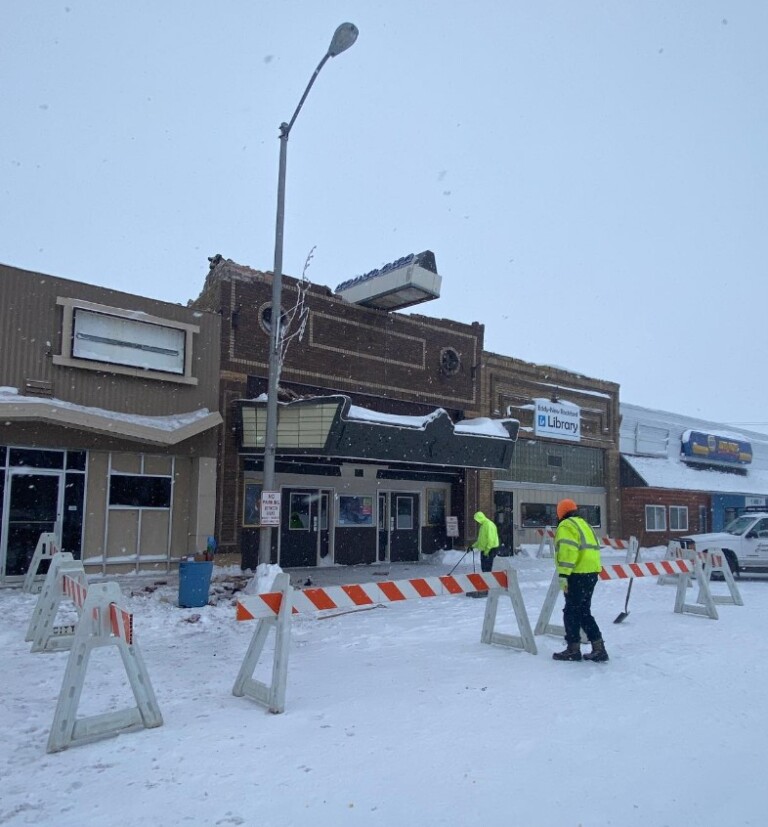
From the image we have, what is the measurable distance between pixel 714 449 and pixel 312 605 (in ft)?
99.8

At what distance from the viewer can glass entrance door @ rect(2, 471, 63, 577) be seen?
14526mm

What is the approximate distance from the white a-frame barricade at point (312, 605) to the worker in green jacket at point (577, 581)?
0.59 m

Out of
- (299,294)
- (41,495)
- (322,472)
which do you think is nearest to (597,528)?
(322,472)

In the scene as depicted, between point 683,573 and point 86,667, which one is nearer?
point 86,667

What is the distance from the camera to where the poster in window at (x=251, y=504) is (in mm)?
17938

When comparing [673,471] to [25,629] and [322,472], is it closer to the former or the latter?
[322,472]

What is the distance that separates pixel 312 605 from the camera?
23.3 ft

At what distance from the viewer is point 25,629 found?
33.6 ft

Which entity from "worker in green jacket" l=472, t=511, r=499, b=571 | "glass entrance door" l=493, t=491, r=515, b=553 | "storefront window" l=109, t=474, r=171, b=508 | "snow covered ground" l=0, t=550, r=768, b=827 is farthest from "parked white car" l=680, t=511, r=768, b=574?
"storefront window" l=109, t=474, r=171, b=508

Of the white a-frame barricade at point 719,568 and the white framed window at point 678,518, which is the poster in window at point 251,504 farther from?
the white framed window at point 678,518

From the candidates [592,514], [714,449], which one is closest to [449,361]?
[592,514]

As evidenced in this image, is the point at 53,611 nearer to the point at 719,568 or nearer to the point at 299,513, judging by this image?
the point at 299,513

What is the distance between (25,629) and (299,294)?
11.1 m

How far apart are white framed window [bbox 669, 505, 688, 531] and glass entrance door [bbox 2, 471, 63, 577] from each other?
81.6ft
